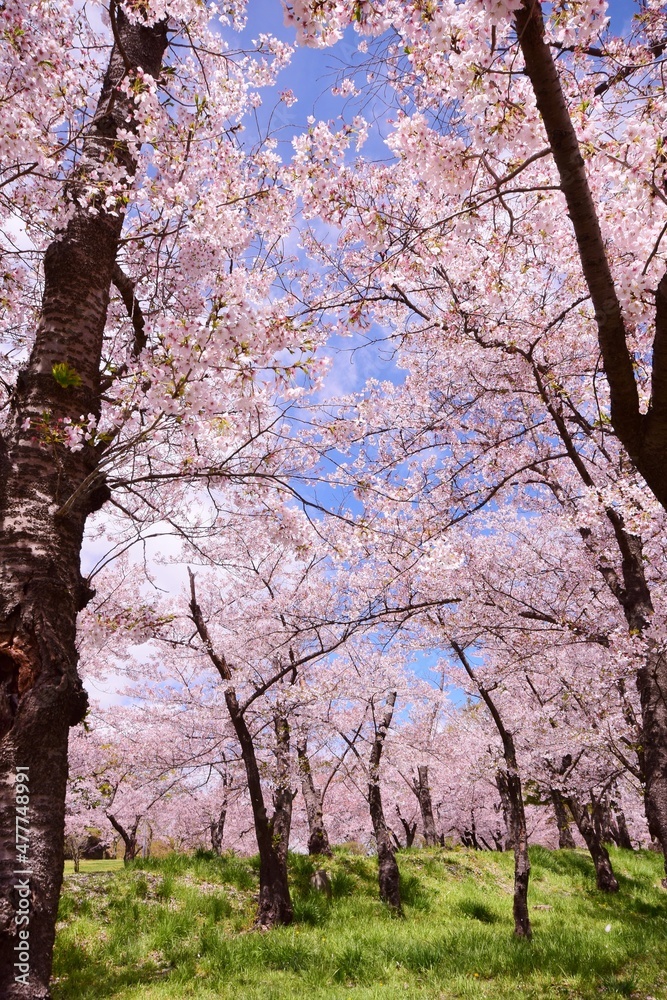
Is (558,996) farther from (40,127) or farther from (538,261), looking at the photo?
(40,127)

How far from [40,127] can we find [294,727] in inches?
445

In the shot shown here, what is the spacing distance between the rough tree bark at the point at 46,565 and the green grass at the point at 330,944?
15.0ft

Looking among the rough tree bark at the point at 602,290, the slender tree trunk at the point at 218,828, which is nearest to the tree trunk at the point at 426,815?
the slender tree trunk at the point at 218,828

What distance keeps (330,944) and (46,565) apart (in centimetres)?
719

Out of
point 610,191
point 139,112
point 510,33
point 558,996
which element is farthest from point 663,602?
point 139,112

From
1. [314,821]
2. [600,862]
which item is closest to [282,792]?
[314,821]

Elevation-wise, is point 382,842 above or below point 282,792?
below

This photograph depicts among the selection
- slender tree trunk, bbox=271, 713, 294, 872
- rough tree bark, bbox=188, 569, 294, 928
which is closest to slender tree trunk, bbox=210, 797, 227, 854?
slender tree trunk, bbox=271, 713, 294, 872

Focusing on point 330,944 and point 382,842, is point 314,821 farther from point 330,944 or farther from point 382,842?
point 330,944

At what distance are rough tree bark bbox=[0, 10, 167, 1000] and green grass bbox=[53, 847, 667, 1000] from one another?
4569 mm

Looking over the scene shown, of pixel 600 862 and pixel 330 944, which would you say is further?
pixel 600 862

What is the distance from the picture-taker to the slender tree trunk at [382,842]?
10.5 meters

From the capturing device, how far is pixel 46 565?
2.44 m

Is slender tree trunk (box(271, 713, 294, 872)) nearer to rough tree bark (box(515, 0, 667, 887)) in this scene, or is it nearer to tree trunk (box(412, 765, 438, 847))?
rough tree bark (box(515, 0, 667, 887))
